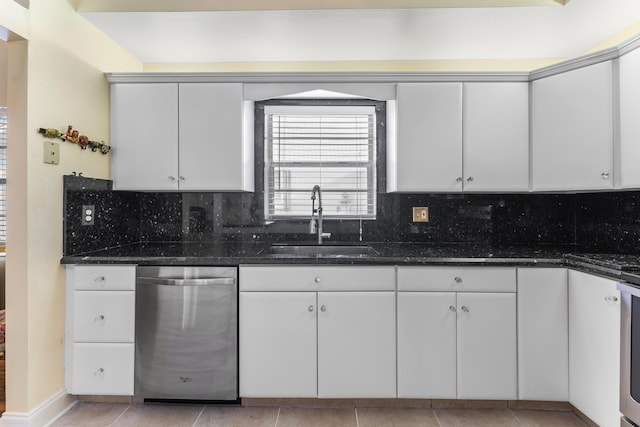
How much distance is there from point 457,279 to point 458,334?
310 mm

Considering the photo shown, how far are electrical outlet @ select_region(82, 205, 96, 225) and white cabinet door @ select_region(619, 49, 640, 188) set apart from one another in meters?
3.17

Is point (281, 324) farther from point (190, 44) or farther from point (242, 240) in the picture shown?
point (190, 44)

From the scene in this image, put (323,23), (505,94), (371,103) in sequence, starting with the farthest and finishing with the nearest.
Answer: (371,103) < (505,94) < (323,23)

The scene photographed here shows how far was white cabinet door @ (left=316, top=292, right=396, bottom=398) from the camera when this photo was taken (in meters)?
2.12

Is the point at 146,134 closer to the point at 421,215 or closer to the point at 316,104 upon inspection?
the point at 316,104

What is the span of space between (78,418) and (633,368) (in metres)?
2.83

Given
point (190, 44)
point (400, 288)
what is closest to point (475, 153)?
point (400, 288)

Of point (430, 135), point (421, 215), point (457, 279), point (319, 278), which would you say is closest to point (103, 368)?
point (319, 278)

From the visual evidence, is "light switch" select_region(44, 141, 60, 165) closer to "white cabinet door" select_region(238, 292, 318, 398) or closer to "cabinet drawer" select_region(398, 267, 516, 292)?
"white cabinet door" select_region(238, 292, 318, 398)

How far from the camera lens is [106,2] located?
7.25 ft

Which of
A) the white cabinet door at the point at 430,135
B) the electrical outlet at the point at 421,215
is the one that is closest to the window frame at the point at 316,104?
the electrical outlet at the point at 421,215

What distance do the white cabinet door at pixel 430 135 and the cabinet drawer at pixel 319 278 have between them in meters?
0.70

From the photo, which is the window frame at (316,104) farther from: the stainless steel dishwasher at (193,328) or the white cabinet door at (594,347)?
the white cabinet door at (594,347)

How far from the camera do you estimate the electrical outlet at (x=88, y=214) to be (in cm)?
230
